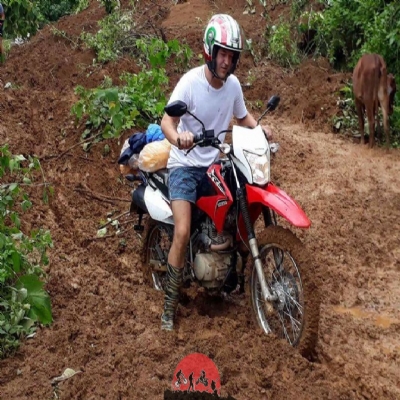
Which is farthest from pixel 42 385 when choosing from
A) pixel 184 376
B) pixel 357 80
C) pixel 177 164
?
pixel 357 80

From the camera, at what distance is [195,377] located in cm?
357

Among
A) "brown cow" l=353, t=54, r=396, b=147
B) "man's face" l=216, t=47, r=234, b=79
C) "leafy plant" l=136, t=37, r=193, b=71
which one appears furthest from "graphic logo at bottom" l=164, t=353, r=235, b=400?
"leafy plant" l=136, t=37, r=193, b=71

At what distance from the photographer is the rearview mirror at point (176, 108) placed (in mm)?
4234

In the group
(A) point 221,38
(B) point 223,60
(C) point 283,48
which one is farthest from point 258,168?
(C) point 283,48

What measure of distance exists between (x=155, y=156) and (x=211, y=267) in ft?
3.38

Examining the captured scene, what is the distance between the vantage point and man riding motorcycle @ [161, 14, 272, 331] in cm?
446

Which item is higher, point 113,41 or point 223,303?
point 223,303

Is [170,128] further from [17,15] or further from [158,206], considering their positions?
[17,15]

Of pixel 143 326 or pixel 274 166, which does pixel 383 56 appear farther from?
pixel 143 326

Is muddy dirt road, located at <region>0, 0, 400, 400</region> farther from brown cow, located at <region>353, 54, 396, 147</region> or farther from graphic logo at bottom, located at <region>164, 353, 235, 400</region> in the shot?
brown cow, located at <region>353, 54, 396, 147</region>

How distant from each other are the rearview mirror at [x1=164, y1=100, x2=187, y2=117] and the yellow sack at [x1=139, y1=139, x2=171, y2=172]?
962mm

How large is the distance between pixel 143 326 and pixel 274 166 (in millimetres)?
4063

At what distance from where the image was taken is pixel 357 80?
9266mm

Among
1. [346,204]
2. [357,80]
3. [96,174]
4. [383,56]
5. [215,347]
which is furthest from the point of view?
[383,56]
